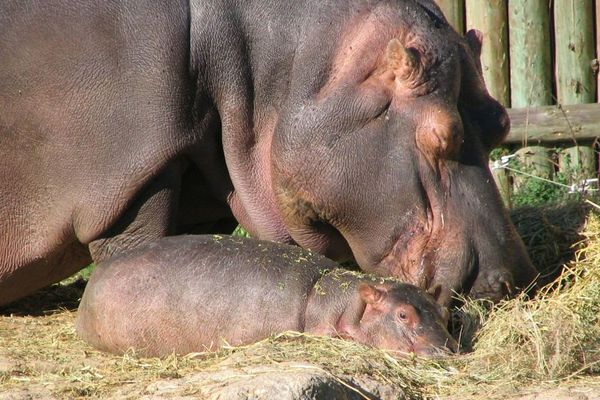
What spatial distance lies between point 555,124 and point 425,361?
4.39m

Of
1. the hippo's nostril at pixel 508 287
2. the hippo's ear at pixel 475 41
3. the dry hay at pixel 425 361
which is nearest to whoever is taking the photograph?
the dry hay at pixel 425 361

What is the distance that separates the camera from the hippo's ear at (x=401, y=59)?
217 inches

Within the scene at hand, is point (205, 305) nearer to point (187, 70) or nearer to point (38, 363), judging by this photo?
point (38, 363)

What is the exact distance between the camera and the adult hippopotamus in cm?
553

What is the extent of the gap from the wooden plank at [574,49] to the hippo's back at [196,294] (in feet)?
13.2

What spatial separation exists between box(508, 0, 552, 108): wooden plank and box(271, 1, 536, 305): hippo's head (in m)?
3.29

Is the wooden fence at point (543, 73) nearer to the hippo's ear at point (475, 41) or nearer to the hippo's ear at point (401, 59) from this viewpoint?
the hippo's ear at point (475, 41)

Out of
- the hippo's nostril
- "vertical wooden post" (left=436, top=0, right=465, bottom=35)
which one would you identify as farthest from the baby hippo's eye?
"vertical wooden post" (left=436, top=0, right=465, bottom=35)

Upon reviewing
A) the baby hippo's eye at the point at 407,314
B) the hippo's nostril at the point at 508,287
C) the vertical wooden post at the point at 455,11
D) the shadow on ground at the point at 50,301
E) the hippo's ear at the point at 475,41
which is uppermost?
the hippo's ear at the point at 475,41

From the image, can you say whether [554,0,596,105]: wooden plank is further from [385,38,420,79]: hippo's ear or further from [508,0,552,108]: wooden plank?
[385,38,420,79]: hippo's ear

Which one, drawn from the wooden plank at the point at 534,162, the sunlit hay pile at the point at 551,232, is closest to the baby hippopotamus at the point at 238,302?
the sunlit hay pile at the point at 551,232

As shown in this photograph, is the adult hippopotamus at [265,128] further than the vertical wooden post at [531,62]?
No

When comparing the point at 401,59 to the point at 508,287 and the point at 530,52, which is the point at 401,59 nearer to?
the point at 508,287

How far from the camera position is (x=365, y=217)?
5613mm
